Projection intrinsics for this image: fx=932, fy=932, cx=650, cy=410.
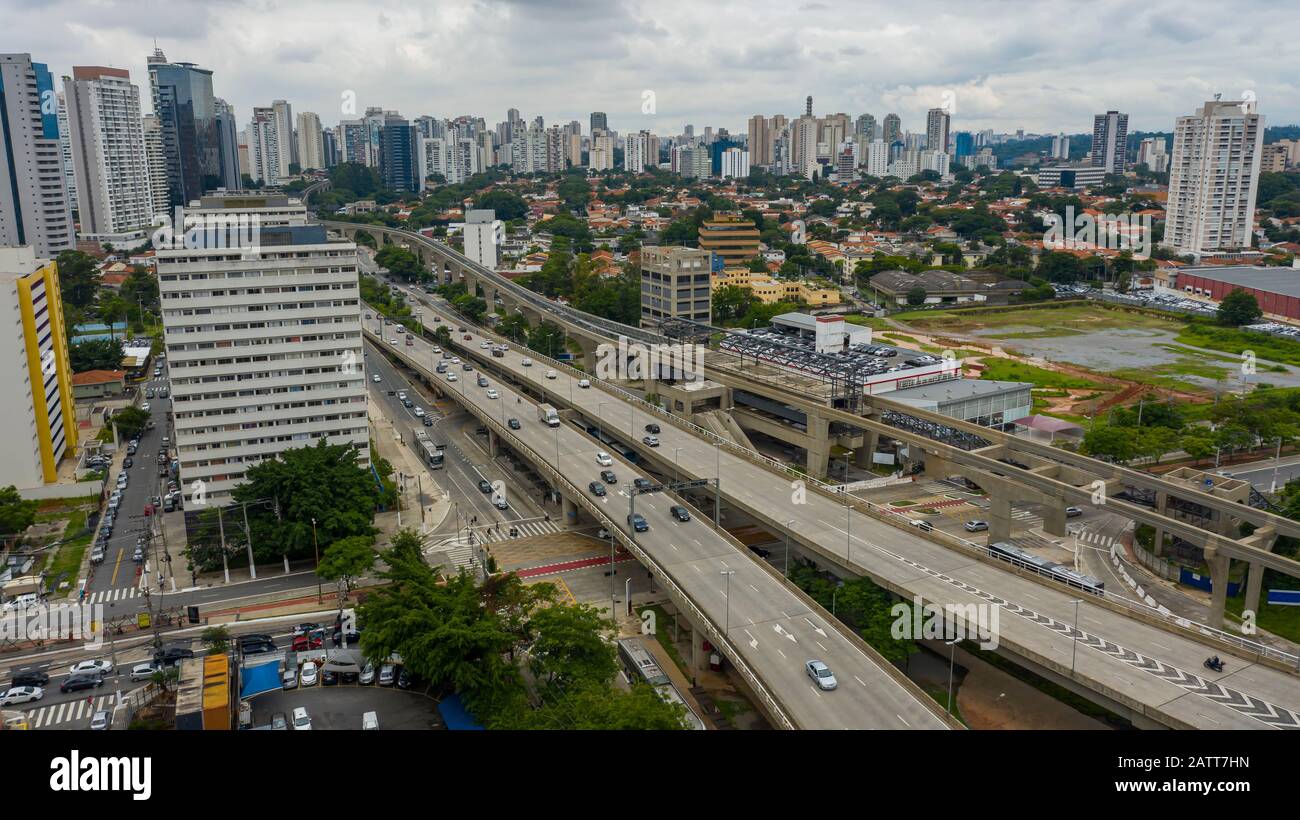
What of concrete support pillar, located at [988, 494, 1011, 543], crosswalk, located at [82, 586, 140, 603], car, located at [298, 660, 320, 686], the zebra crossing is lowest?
the zebra crossing

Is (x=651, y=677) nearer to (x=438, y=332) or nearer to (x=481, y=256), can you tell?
(x=438, y=332)

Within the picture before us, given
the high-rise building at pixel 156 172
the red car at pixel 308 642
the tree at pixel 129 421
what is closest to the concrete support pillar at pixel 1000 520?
the red car at pixel 308 642

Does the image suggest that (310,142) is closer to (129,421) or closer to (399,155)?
(399,155)

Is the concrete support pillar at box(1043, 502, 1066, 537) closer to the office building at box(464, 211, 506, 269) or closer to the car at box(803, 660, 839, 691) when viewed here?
the car at box(803, 660, 839, 691)

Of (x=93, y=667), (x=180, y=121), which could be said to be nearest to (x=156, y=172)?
(x=180, y=121)

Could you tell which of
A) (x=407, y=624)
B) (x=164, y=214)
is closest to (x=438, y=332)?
(x=407, y=624)

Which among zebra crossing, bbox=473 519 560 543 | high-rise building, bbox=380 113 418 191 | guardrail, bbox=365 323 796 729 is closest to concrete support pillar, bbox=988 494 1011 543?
guardrail, bbox=365 323 796 729
